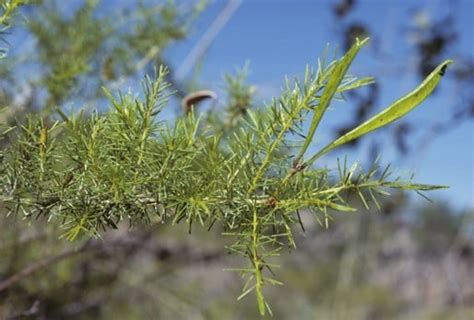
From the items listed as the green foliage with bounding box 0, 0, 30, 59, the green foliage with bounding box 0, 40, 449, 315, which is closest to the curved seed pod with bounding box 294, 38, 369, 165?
the green foliage with bounding box 0, 40, 449, 315

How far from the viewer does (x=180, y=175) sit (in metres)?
0.22

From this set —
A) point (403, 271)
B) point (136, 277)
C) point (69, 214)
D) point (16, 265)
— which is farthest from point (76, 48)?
point (403, 271)

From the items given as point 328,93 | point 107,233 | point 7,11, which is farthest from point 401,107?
point 107,233

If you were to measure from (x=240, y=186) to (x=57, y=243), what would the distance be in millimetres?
492

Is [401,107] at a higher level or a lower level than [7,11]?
lower

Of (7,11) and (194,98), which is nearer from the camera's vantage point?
(7,11)

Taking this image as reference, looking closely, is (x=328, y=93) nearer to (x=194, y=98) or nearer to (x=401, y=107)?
(x=401, y=107)

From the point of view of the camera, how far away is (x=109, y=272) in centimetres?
79

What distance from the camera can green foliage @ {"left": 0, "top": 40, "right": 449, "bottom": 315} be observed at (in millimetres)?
212

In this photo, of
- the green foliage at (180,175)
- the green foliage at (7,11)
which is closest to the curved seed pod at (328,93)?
the green foliage at (180,175)

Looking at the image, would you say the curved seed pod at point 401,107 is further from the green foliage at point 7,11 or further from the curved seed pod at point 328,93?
the green foliage at point 7,11

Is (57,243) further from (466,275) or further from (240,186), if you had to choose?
(466,275)

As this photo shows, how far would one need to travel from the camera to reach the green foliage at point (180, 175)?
21cm

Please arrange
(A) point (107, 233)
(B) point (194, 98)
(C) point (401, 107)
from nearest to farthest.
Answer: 1. (C) point (401, 107)
2. (B) point (194, 98)
3. (A) point (107, 233)
